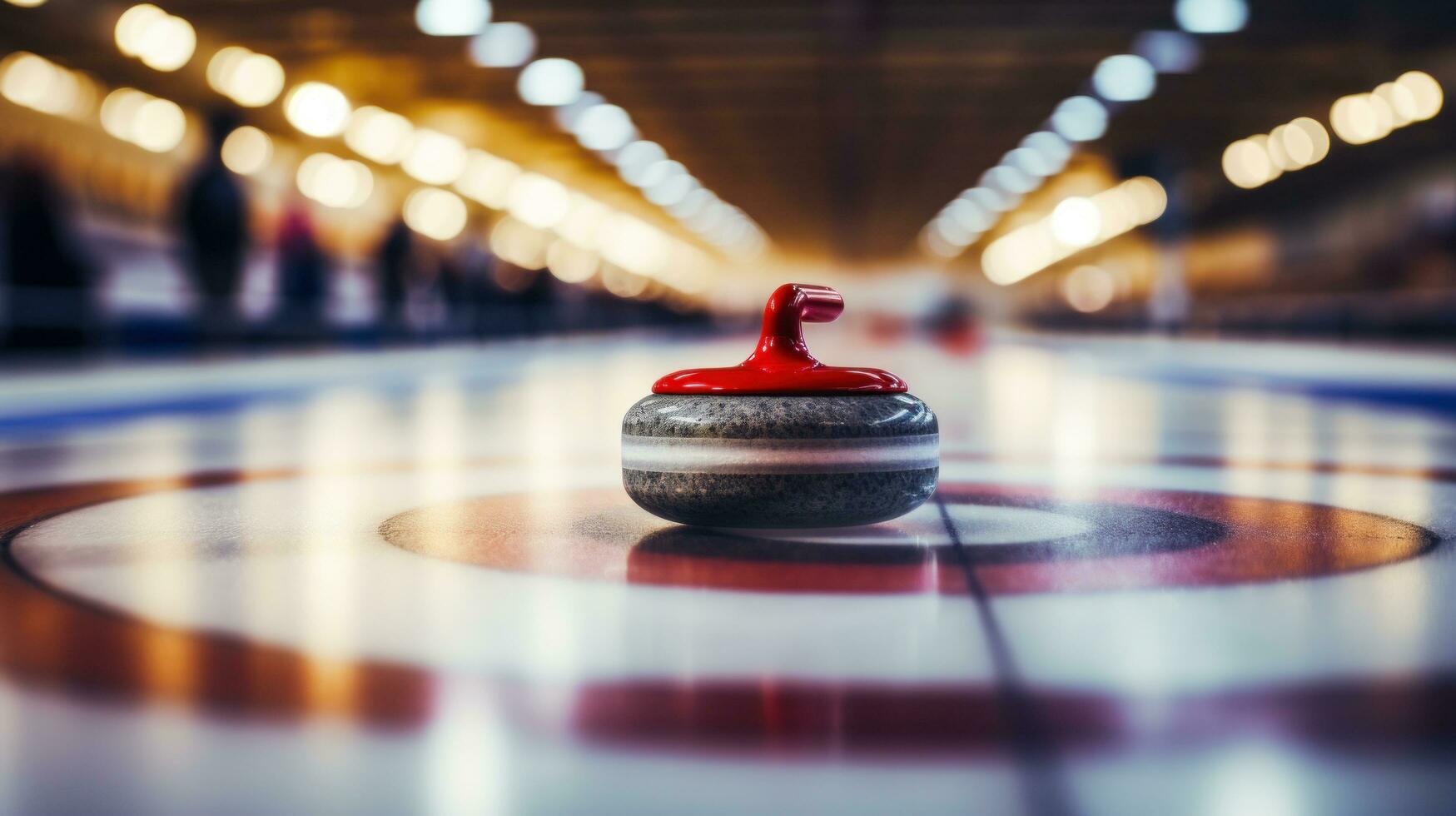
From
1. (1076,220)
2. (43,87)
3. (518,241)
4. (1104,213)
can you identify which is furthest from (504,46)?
(1076,220)

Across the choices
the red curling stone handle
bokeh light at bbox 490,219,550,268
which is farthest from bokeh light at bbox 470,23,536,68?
bokeh light at bbox 490,219,550,268

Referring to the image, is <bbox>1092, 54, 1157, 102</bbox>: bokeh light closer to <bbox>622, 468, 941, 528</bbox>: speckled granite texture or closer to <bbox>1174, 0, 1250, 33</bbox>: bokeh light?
<bbox>1174, 0, 1250, 33</bbox>: bokeh light

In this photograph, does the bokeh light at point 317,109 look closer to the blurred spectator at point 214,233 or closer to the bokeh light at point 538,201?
the bokeh light at point 538,201

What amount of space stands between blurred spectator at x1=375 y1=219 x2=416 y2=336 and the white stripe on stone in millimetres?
15824

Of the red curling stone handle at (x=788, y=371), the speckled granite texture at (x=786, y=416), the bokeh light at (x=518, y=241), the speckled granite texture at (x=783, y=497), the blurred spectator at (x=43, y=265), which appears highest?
the bokeh light at (x=518, y=241)

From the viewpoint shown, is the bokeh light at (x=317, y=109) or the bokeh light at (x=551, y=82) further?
the bokeh light at (x=317, y=109)

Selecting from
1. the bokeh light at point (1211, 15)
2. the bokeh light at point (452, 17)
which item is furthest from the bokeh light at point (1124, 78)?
the bokeh light at point (452, 17)

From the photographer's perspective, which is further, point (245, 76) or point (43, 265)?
point (245, 76)

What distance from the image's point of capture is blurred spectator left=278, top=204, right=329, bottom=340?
14.6m

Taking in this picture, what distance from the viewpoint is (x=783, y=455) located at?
8.45 feet

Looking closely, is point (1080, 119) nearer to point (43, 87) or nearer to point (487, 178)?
point (487, 178)

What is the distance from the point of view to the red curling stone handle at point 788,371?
268 centimetres

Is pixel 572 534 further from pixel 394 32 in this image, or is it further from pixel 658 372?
pixel 394 32

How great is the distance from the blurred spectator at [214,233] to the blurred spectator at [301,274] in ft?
6.51
